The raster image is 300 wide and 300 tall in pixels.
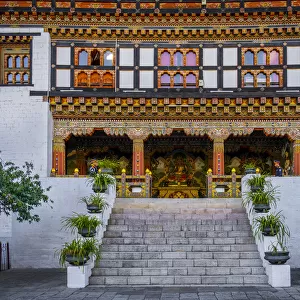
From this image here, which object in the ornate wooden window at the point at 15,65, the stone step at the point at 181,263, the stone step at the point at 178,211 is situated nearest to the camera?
the stone step at the point at 181,263

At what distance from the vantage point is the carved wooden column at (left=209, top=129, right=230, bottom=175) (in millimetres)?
21625

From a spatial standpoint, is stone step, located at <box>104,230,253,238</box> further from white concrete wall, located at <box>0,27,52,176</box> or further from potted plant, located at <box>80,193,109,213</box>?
white concrete wall, located at <box>0,27,52,176</box>

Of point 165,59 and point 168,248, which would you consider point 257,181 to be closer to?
point 168,248

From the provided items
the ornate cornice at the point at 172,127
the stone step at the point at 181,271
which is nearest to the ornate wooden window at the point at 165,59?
the ornate cornice at the point at 172,127

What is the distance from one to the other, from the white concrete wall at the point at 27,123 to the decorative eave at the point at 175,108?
729 millimetres

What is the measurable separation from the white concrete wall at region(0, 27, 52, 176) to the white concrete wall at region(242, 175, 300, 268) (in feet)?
28.1

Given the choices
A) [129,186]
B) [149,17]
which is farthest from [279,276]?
[149,17]

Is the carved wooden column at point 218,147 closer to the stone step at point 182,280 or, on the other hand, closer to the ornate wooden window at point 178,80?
the ornate wooden window at point 178,80

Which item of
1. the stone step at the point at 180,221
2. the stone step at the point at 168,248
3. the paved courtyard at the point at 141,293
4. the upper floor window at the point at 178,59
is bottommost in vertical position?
the paved courtyard at the point at 141,293

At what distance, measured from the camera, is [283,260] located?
12570 millimetres

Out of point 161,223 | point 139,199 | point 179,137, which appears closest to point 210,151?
point 179,137

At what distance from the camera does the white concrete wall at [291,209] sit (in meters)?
17.0

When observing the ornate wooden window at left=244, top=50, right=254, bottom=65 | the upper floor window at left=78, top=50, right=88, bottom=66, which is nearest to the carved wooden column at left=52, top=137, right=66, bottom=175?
the upper floor window at left=78, top=50, right=88, bottom=66

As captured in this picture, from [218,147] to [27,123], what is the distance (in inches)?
315
